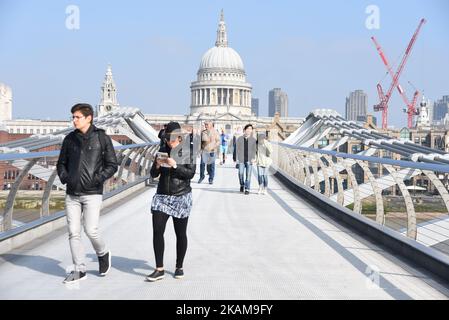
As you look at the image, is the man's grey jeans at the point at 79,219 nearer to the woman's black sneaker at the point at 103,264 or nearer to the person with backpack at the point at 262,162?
the woman's black sneaker at the point at 103,264

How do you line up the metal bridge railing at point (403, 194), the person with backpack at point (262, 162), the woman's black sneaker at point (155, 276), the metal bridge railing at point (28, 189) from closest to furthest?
the woman's black sneaker at point (155, 276) < the metal bridge railing at point (403, 194) < the metal bridge railing at point (28, 189) < the person with backpack at point (262, 162)

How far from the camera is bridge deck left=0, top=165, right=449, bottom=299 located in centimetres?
492

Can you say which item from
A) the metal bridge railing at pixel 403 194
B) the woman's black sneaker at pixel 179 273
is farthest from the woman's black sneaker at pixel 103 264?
the metal bridge railing at pixel 403 194

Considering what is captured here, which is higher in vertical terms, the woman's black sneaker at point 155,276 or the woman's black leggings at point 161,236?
the woman's black leggings at point 161,236

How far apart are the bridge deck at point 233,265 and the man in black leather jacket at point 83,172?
33 cm

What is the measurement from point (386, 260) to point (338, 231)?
1.97 meters

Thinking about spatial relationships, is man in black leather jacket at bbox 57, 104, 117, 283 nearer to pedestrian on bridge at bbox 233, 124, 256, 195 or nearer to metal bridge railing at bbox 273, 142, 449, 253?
metal bridge railing at bbox 273, 142, 449, 253

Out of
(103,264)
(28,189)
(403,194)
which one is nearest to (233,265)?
(103,264)

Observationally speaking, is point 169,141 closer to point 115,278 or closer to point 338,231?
point 115,278

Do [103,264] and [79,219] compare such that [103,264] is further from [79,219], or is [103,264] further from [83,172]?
[83,172]

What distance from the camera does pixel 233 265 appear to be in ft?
19.6

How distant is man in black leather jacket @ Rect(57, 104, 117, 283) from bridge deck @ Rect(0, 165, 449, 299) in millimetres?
334

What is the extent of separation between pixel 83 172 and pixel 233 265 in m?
1.63

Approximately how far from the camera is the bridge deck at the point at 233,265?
194 inches
